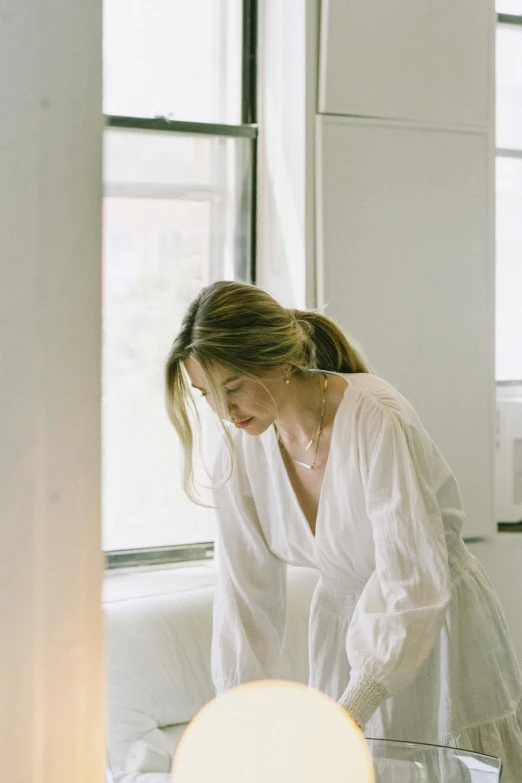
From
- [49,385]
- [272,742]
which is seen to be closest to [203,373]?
[272,742]

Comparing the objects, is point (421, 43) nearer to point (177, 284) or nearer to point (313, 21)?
point (313, 21)

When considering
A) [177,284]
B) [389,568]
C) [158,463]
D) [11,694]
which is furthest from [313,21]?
[11,694]

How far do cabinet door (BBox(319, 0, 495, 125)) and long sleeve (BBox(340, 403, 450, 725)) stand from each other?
1501 mm

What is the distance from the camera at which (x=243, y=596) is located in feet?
5.10

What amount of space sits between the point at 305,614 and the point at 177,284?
1.14 m

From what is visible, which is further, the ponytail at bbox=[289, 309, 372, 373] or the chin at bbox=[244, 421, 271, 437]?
the ponytail at bbox=[289, 309, 372, 373]

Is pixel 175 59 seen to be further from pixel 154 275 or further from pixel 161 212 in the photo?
pixel 154 275

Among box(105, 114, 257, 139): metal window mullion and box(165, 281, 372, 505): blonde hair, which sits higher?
box(105, 114, 257, 139): metal window mullion

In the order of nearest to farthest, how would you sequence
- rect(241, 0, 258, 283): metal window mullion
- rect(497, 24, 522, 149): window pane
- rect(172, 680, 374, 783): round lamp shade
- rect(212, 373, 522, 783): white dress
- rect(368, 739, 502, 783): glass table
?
rect(172, 680, 374, 783): round lamp shade → rect(368, 739, 502, 783): glass table → rect(212, 373, 522, 783): white dress → rect(241, 0, 258, 283): metal window mullion → rect(497, 24, 522, 149): window pane

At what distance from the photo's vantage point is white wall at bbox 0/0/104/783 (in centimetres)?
37

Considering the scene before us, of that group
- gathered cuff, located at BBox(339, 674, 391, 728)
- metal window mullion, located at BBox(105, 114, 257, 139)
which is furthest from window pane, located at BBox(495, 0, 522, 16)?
gathered cuff, located at BBox(339, 674, 391, 728)

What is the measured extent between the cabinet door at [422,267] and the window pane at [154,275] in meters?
0.41

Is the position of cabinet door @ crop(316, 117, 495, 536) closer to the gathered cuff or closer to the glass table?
the gathered cuff

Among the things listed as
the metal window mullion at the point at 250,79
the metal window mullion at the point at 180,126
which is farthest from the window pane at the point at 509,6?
the metal window mullion at the point at 180,126
